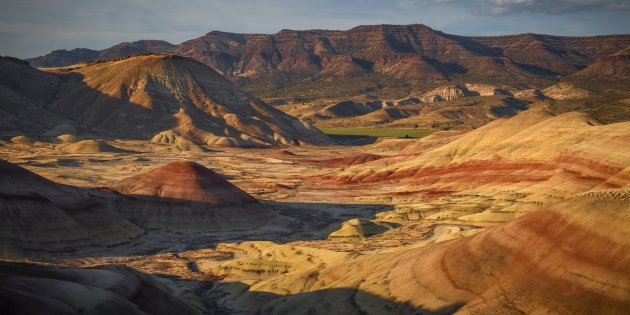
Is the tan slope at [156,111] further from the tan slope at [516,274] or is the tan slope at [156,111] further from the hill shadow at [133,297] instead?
the tan slope at [516,274]

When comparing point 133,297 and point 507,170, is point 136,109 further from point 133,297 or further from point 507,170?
point 133,297

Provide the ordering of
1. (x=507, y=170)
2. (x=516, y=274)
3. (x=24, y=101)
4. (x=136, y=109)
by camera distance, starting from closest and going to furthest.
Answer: (x=516, y=274), (x=507, y=170), (x=24, y=101), (x=136, y=109)

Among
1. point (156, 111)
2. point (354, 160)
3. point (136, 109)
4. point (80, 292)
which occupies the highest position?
point (136, 109)

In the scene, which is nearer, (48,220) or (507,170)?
(48,220)

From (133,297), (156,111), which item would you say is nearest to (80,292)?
(133,297)

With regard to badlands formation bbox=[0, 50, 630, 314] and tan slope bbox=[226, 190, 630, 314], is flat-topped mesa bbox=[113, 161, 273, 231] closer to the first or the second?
badlands formation bbox=[0, 50, 630, 314]

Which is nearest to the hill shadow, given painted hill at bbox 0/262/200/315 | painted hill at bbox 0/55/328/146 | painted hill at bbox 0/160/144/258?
painted hill at bbox 0/262/200/315

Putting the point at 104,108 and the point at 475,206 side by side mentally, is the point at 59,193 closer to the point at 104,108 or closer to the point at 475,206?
the point at 475,206
